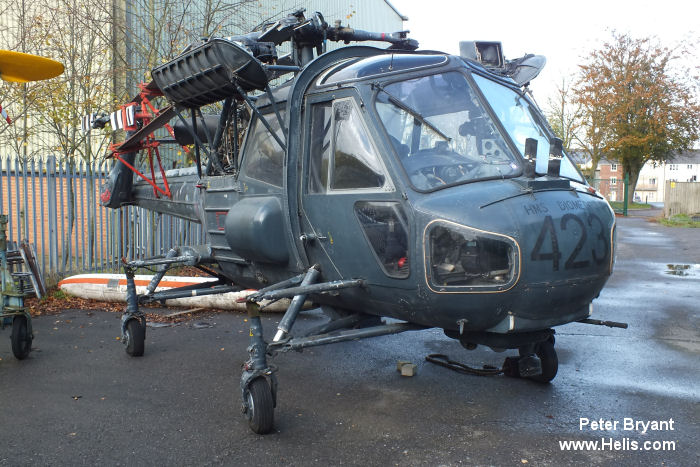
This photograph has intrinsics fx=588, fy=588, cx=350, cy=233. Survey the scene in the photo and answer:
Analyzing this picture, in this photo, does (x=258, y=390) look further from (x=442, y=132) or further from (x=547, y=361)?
(x=547, y=361)

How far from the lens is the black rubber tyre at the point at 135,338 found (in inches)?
244

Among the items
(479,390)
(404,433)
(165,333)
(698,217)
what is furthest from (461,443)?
(698,217)

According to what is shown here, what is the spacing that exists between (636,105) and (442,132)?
121 feet

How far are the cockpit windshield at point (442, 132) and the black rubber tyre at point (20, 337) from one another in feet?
14.4

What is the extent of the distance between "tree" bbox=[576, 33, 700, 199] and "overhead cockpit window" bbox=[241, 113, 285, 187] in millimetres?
35315

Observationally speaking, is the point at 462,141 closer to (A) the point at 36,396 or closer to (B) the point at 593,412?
(B) the point at 593,412

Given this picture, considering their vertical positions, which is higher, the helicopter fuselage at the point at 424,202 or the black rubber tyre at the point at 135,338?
the helicopter fuselage at the point at 424,202

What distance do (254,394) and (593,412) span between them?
2564 millimetres

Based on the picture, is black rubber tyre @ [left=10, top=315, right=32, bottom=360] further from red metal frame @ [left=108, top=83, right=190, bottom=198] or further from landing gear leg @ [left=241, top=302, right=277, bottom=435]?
landing gear leg @ [left=241, top=302, right=277, bottom=435]

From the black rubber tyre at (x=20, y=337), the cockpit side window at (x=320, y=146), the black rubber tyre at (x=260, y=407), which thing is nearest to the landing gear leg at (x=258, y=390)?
the black rubber tyre at (x=260, y=407)

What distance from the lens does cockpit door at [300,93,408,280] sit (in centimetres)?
404

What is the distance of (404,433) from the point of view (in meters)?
4.12

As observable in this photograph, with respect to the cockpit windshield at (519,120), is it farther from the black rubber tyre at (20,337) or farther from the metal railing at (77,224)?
the metal railing at (77,224)

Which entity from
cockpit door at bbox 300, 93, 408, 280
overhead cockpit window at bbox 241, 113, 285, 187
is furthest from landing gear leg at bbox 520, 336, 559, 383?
overhead cockpit window at bbox 241, 113, 285, 187
